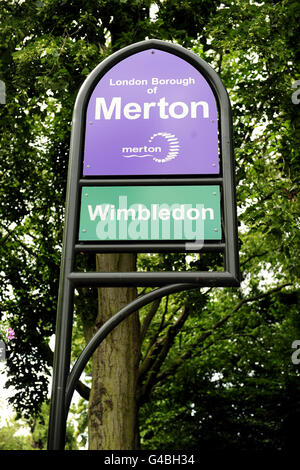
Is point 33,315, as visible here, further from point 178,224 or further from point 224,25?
point 178,224

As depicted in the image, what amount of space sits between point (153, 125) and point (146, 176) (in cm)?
40

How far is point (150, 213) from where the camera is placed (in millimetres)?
3877

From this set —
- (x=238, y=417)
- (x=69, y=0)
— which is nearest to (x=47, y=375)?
(x=69, y=0)

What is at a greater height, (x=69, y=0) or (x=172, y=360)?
(x=69, y=0)

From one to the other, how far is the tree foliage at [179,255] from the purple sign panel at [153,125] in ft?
15.7

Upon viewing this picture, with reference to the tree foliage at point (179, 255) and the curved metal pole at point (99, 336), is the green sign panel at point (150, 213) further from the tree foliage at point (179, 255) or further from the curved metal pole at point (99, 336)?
the tree foliage at point (179, 255)

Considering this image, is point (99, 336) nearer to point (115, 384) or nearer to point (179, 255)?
point (115, 384)

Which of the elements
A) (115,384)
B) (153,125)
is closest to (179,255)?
(115,384)

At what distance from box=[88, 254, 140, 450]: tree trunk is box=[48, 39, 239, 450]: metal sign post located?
6155 millimetres

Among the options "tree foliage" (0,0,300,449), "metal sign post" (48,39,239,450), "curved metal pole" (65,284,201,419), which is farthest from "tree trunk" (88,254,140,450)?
"metal sign post" (48,39,239,450)

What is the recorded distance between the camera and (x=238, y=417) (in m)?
19.1

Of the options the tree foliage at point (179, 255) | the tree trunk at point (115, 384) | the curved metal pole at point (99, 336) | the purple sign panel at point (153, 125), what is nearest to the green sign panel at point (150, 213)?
the purple sign panel at point (153, 125)

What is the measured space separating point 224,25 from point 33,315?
7.04 m

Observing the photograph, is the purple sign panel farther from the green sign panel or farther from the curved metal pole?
the curved metal pole
